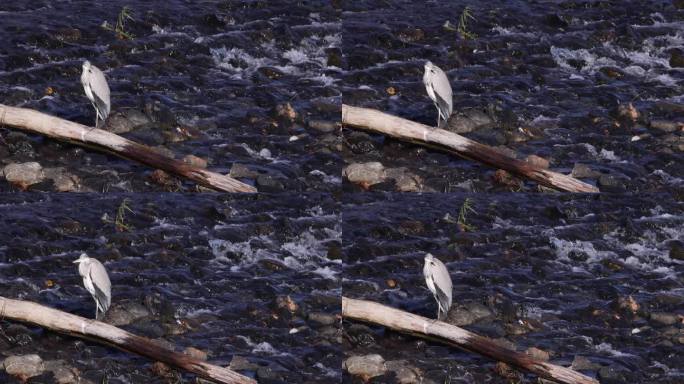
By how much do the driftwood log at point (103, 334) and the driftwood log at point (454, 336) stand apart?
1105mm

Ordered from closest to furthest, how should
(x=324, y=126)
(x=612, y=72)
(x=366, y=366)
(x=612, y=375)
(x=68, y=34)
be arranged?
(x=612, y=375) < (x=366, y=366) < (x=324, y=126) < (x=68, y=34) < (x=612, y=72)

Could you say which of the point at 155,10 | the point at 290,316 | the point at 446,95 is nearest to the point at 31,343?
the point at 290,316

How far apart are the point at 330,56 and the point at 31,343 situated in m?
3.17

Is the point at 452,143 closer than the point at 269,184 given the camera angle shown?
Yes

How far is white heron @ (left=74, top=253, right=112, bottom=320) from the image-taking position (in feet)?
29.4

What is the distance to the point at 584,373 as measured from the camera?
357 inches

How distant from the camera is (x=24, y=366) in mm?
9047

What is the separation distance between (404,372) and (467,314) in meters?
0.63

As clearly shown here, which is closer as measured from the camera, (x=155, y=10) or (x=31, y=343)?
(x=31, y=343)

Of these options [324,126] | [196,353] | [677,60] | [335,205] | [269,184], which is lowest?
[196,353]

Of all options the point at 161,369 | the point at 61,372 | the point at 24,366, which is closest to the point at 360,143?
the point at 161,369

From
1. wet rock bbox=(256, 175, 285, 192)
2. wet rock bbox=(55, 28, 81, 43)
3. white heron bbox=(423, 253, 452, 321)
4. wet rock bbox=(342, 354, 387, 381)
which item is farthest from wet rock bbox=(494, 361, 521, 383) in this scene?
wet rock bbox=(55, 28, 81, 43)

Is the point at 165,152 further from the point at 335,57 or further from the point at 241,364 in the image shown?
the point at 241,364

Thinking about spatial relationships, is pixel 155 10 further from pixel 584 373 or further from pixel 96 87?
pixel 584 373
